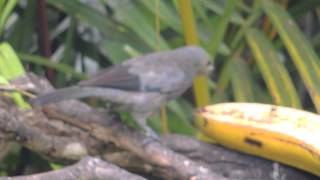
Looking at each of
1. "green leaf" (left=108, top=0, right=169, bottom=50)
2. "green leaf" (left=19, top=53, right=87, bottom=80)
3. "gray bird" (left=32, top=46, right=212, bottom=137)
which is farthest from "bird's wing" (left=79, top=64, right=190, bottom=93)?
"green leaf" (left=19, top=53, right=87, bottom=80)

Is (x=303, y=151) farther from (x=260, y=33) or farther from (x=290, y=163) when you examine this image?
(x=260, y=33)

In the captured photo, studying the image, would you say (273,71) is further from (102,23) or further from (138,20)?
(102,23)

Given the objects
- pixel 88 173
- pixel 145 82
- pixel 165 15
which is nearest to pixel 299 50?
pixel 165 15

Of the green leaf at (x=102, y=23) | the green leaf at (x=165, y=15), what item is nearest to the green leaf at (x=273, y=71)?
the green leaf at (x=165, y=15)

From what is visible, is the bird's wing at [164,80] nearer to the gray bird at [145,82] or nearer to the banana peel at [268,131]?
the gray bird at [145,82]

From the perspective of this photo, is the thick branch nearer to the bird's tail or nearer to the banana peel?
the bird's tail

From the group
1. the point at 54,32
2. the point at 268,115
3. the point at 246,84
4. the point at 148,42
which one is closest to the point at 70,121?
the point at 268,115
